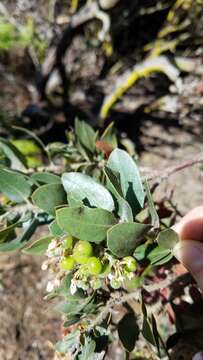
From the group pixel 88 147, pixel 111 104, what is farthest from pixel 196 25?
pixel 88 147

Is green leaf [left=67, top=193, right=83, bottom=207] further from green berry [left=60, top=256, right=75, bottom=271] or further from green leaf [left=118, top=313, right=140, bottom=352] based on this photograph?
green leaf [left=118, top=313, right=140, bottom=352]

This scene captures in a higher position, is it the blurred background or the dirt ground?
the blurred background

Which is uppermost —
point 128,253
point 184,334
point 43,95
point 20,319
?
point 43,95

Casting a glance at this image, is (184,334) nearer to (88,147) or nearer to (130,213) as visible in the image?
(130,213)

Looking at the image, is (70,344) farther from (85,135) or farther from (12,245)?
(85,135)

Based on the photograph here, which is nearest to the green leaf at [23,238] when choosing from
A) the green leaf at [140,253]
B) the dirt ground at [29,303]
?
the green leaf at [140,253]

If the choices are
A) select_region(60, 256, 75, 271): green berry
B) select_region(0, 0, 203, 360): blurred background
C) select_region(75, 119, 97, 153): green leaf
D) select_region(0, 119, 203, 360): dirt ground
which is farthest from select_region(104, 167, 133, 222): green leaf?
select_region(0, 0, 203, 360): blurred background
